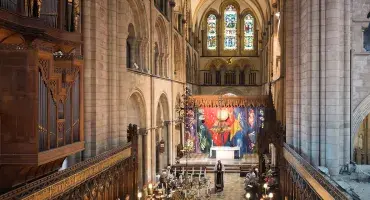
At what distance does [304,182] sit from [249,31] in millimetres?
34825

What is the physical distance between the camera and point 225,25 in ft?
151

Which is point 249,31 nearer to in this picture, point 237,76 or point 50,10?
point 237,76

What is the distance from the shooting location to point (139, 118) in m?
21.5

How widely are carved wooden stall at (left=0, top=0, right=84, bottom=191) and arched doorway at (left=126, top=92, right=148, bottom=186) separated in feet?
36.6

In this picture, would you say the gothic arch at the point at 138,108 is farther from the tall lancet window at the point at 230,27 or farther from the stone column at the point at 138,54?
the tall lancet window at the point at 230,27

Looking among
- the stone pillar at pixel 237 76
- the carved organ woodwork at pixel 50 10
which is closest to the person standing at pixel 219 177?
the carved organ woodwork at pixel 50 10

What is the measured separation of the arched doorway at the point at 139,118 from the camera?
2067 centimetres

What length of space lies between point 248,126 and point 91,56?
23.2 m

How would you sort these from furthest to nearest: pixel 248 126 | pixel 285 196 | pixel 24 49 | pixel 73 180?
pixel 248 126 → pixel 285 196 → pixel 73 180 → pixel 24 49

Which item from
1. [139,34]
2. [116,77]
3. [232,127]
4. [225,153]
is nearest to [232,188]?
[225,153]

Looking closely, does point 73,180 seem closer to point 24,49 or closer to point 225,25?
point 24,49

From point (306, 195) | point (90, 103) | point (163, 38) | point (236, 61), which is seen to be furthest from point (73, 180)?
point (236, 61)

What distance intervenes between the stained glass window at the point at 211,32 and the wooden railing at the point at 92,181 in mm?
30871

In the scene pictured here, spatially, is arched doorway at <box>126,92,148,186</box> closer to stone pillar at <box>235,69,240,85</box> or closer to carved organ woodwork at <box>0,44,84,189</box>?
carved organ woodwork at <box>0,44,84,189</box>
